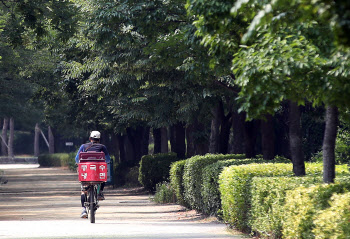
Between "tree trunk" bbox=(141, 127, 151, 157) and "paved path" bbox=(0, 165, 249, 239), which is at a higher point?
"tree trunk" bbox=(141, 127, 151, 157)

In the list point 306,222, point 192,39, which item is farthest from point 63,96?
point 306,222

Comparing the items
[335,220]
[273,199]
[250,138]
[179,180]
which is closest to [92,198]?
[273,199]

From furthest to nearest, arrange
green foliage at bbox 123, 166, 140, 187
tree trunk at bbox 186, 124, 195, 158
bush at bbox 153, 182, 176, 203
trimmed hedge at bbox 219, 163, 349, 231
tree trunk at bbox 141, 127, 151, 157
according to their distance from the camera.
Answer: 1. tree trunk at bbox 141, 127, 151, 157
2. green foliage at bbox 123, 166, 140, 187
3. tree trunk at bbox 186, 124, 195, 158
4. bush at bbox 153, 182, 176, 203
5. trimmed hedge at bbox 219, 163, 349, 231

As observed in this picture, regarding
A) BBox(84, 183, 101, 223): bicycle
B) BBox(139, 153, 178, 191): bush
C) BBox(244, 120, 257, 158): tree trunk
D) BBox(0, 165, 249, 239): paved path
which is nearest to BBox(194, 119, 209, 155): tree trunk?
BBox(139, 153, 178, 191): bush

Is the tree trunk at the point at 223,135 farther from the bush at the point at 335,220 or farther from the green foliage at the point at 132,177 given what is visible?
the bush at the point at 335,220

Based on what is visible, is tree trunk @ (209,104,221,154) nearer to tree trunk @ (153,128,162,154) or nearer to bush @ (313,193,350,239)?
tree trunk @ (153,128,162,154)

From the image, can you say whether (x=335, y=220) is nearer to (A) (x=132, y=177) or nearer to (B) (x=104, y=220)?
(B) (x=104, y=220)

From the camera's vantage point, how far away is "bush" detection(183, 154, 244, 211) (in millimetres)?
17312

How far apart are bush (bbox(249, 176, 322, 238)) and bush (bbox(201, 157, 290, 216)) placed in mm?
3428

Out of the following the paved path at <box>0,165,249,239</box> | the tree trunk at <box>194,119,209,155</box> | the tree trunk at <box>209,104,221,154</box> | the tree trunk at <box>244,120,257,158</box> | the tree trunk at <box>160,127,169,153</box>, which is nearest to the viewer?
the paved path at <box>0,165,249,239</box>

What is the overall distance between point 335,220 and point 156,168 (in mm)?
21820

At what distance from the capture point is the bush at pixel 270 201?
32.3 feet

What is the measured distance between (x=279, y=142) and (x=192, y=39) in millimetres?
22684

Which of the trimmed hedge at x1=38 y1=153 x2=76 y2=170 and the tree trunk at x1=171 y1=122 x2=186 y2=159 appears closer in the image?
the tree trunk at x1=171 y1=122 x2=186 y2=159
